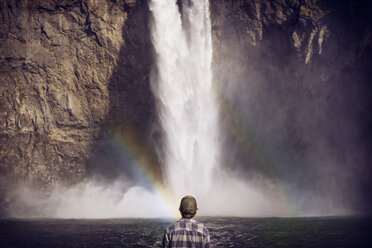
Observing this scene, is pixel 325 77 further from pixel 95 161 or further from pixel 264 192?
pixel 95 161

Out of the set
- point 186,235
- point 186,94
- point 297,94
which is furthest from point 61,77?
point 186,235

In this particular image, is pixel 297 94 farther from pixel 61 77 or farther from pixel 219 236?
pixel 219 236

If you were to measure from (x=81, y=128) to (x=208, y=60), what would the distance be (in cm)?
1397

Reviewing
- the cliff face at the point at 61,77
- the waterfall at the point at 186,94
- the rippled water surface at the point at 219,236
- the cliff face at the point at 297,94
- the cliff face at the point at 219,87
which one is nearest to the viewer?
the rippled water surface at the point at 219,236

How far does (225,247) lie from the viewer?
1416 centimetres

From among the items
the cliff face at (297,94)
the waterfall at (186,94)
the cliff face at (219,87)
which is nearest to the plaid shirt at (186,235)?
the waterfall at (186,94)

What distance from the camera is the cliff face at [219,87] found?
34844mm

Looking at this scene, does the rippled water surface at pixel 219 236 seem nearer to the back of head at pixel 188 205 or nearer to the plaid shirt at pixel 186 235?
the plaid shirt at pixel 186 235

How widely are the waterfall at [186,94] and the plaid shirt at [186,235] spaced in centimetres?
2712

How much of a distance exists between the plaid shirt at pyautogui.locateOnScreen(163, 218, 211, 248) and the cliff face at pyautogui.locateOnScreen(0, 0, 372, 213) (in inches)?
1224

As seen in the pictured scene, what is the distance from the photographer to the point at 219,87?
1446 inches

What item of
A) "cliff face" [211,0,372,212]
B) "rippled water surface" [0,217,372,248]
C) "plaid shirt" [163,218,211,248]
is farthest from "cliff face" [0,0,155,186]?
"plaid shirt" [163,218,211,248]

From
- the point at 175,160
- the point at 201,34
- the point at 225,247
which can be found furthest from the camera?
the point at 201,34

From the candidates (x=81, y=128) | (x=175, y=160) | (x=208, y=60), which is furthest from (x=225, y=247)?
(x=81, y=128)
